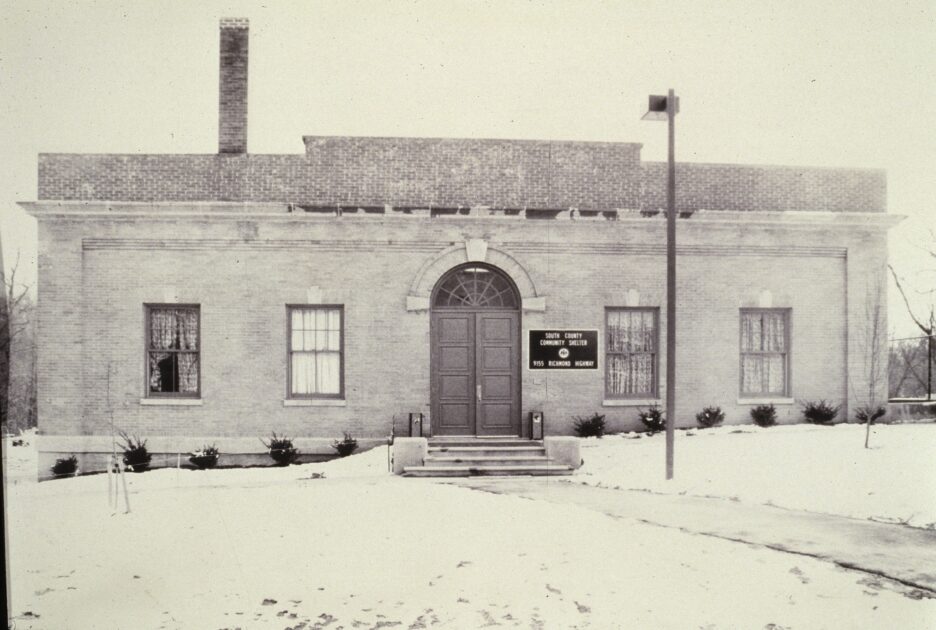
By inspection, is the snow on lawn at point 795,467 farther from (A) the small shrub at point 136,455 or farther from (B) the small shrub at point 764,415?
(A) the small shrub at point 136,455

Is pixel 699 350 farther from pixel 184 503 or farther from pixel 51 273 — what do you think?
pixel 51 273

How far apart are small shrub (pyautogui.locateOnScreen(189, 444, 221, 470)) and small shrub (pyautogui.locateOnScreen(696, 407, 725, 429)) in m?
9.14

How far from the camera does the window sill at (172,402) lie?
45.2 feet

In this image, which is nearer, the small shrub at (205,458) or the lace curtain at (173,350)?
the small shrub at (205,458)

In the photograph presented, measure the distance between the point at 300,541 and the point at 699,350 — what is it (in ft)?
31.5

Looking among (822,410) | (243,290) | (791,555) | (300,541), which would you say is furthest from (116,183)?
(822,410)

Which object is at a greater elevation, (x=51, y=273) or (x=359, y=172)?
(x=359, y=172)

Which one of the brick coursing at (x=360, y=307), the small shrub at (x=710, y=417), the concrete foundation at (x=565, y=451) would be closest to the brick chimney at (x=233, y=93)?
the brick coursing at (x=360, y=307)

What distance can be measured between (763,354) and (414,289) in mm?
7019

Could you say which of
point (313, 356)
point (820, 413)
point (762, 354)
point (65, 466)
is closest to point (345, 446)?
point (313, 356)

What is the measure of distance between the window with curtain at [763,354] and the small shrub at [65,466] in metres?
12.8

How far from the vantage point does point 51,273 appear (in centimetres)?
1389

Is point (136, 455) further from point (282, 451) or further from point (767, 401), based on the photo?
point (767, 401)

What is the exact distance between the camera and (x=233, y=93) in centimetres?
1466
